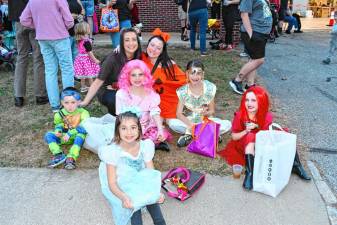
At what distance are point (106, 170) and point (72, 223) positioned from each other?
505 mm

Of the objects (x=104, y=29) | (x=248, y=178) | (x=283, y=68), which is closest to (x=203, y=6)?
(x=283, y=68)

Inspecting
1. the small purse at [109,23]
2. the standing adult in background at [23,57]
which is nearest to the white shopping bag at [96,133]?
the standing adult in background at [23,57]

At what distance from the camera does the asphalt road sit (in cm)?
416

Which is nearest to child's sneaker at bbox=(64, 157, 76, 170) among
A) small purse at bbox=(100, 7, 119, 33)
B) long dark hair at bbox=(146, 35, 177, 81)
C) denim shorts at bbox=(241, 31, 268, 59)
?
long dark hair at bbox=(146, 35, 177, 81)

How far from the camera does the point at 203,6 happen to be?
852 centimetres

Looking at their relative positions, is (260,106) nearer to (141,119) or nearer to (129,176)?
(141,119)

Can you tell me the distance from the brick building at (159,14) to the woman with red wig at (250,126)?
9518mm

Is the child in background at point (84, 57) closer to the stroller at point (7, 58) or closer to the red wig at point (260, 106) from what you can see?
the stroller at point (7, 58)

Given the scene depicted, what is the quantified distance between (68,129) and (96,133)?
398mm

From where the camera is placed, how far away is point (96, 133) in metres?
3.93

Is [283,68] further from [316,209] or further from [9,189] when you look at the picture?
[9,189]

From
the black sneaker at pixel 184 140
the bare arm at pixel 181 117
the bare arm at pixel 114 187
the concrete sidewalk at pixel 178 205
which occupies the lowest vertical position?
the concrete sidewalk at pixel 178 205

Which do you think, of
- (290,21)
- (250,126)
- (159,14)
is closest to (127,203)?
(250,126)

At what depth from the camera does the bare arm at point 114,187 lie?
2711 millimetres
